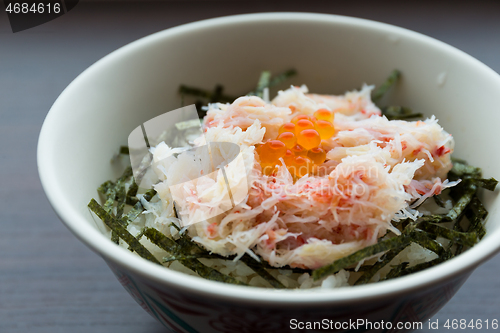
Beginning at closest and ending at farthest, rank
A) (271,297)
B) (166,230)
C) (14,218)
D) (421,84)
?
(271,297) → (166,230) → (421,84) → (14,218)

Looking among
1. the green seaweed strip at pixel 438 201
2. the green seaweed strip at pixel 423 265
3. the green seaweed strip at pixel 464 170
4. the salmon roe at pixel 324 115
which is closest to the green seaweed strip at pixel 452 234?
the green seaweed strip at pixel 423 265

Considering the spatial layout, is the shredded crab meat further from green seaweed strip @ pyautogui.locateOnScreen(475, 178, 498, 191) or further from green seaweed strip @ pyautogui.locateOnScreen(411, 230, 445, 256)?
green seaweed strip @ pyautogui.locateOnScreen(475, 178, 498, 191)

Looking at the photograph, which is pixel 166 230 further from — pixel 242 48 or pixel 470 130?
pixel 470 130

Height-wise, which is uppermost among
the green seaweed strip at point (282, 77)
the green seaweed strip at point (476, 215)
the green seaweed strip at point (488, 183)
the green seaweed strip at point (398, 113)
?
the green seaweed strip at point (282, 77)

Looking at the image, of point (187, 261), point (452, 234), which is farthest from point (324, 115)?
point (187, 261)

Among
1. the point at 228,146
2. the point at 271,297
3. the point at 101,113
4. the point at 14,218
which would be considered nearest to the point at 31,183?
the point at 14,218

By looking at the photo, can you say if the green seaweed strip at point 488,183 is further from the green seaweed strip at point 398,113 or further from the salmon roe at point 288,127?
the salmon roe at point 288,127

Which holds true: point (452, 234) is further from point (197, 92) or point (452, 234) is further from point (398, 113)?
point (197, 92)

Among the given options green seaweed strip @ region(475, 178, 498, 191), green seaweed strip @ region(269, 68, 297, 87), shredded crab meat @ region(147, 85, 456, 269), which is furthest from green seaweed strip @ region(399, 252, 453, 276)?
green seaweed strip @ region(269, 68, 297, 87)
